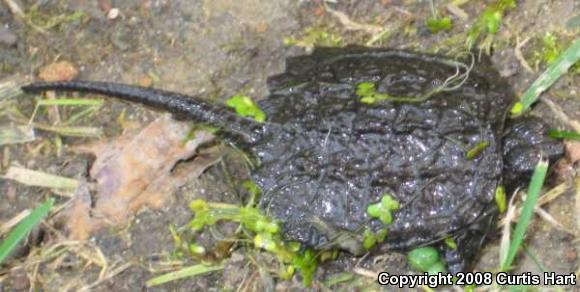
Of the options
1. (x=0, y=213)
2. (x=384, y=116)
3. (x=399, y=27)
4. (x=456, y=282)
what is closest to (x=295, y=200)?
(x=384, y=116)

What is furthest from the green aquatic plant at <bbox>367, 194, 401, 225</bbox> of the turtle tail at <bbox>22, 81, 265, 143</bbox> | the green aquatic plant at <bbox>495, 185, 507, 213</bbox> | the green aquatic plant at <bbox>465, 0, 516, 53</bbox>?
the green aquatic plant at <bbox>465, 0, 516, 53</bbox>

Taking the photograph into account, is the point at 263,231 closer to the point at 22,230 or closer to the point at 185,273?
the point at 185,273

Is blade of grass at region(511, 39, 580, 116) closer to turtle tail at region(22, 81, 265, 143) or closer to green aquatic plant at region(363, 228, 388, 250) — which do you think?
green aquatic plant at region(363, 228, 388, 250)

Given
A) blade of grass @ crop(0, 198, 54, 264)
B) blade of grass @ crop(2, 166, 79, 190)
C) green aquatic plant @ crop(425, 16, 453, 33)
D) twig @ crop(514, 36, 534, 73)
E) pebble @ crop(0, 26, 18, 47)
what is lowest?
blade of grass @ crop(2, 166, 79, 190)

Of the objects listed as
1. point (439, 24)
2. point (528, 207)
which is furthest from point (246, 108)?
point (528, 207)

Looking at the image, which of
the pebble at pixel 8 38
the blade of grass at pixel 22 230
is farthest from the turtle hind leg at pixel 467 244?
the pebble at pixel 8 38

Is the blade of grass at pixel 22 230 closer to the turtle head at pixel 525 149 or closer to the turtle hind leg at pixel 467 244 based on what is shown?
A: the turtle hind leg at pixel 467 244
